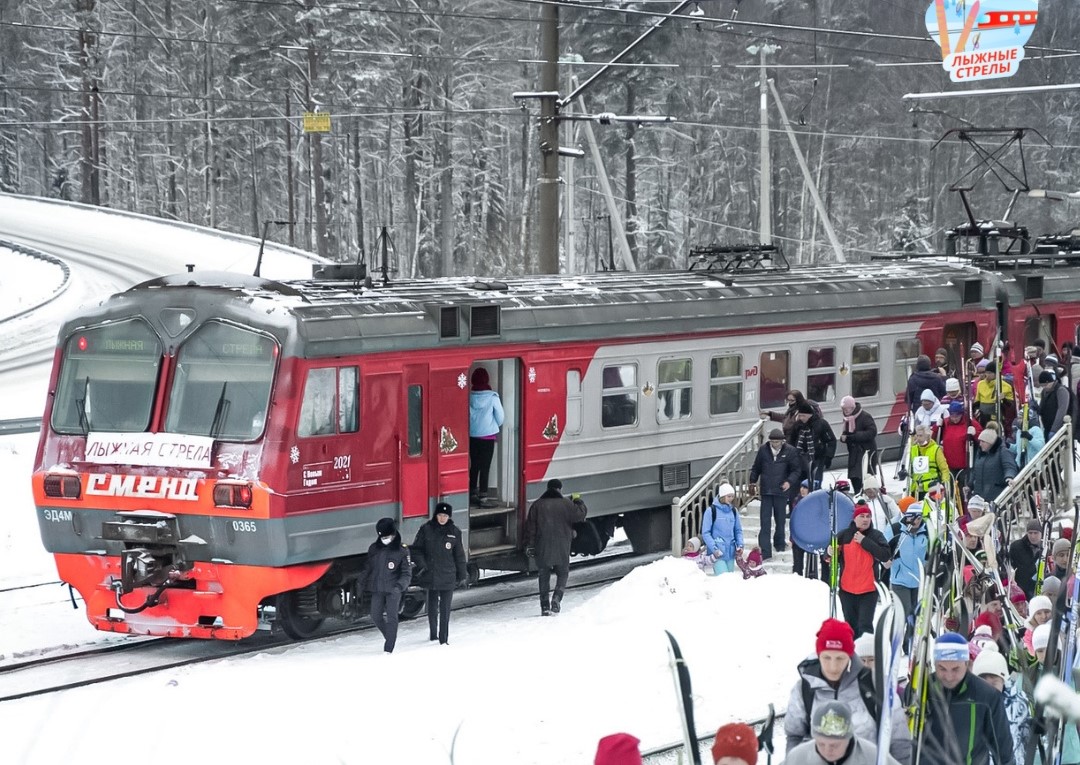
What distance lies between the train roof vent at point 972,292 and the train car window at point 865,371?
2.34 m

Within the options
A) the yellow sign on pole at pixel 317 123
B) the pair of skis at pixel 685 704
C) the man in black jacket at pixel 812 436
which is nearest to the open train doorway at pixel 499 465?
the man in black jacket at pixel 812 436

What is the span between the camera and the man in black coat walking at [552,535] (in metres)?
15.6

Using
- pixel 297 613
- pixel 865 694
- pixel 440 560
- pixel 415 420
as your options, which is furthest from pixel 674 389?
pixel 865 694

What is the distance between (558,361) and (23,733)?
278 inches

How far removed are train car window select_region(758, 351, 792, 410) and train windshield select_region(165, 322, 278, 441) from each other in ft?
24.8

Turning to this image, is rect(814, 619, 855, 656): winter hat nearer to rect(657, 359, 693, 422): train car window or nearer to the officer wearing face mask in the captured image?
the officer wearing face mask

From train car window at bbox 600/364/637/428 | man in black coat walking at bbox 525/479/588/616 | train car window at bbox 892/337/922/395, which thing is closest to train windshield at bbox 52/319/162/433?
man in black coat walking at bbox 525/479/588/616

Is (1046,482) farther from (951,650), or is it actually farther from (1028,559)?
(951,650)

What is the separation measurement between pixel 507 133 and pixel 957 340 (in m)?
48.3

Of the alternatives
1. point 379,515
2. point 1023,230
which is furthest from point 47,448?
point 1023,230

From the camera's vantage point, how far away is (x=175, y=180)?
72.3 meters

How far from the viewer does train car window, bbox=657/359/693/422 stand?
18.2 m

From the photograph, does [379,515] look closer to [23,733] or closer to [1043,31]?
[23,733]

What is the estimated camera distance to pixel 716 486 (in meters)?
18.3
